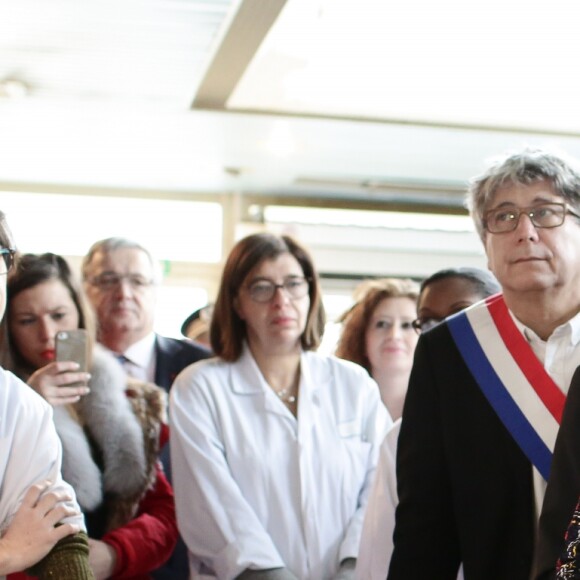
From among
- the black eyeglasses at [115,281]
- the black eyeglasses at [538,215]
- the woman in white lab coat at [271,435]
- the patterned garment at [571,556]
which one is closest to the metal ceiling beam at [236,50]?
the black eyeglasses at [115,281]

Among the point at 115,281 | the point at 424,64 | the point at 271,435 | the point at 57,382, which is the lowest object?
the point at 271,435

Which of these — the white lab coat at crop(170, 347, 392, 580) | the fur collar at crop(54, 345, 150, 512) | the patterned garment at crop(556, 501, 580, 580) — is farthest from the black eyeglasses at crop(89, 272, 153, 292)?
the patterned garment at crop(556, 501, 580, 580)

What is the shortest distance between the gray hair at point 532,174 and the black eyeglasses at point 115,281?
5.42ft

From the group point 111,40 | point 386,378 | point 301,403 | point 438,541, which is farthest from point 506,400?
point 111,40

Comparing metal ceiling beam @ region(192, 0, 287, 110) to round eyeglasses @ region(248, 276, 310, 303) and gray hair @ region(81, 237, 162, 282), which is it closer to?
gray hair @ region(81, 237, 162, 282)

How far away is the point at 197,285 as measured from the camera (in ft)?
29.8

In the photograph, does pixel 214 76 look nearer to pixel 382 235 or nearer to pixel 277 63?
pixel 277 63

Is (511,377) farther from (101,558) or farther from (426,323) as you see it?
(101,558)

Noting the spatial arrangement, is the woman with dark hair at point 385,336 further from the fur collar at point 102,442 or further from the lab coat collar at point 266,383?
the fur collar at point 102,442

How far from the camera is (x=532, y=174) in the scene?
8.23 ft

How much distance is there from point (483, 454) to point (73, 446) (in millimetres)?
1098

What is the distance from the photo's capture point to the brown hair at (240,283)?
339 centimetres

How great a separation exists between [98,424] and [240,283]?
0.64 metres

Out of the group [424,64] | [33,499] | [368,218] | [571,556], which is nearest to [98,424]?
[33,499]
